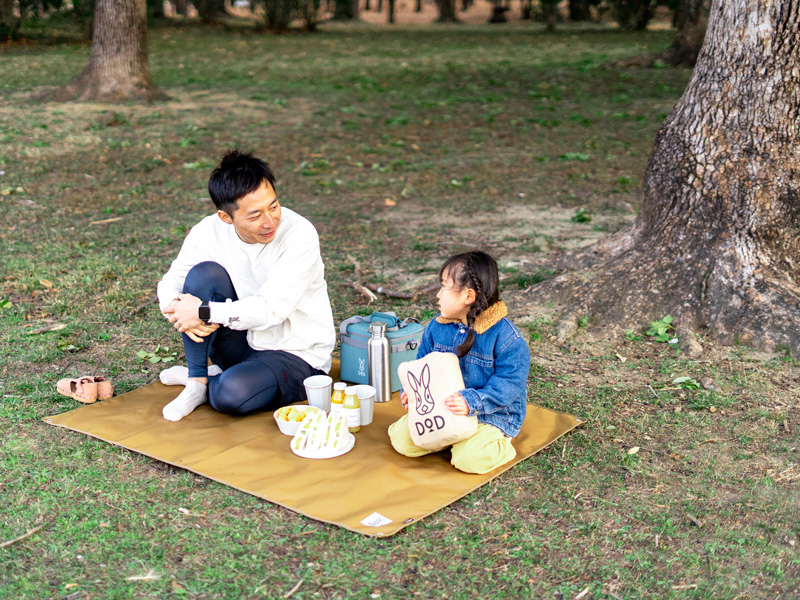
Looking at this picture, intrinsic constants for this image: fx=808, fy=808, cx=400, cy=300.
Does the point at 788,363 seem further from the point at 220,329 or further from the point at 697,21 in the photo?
the point at 697,21

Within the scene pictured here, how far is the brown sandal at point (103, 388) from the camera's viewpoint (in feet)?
13.4

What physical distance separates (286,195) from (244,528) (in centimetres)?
583

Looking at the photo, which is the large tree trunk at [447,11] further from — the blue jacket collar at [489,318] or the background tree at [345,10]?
the blue jacket collar at [489,318]

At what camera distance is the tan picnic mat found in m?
3.14

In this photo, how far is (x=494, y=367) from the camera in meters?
3.47

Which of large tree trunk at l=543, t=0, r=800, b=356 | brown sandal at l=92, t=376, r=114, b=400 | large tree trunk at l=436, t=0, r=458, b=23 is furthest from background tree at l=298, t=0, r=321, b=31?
brown sandal at l=92, t=376, r=114, b=400

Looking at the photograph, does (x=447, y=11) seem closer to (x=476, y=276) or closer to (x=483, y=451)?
(x=476, y=276)

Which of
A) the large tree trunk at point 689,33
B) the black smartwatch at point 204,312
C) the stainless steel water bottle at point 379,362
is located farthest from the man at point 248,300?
the large tree trunk at point 689,33

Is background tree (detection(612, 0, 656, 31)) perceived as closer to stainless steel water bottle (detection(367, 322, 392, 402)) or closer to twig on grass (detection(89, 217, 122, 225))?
twig on grass (detection(89, 217, 122, 225))

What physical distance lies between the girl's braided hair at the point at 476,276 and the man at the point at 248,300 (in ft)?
2.70

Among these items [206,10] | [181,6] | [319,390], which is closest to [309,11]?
[206,10]

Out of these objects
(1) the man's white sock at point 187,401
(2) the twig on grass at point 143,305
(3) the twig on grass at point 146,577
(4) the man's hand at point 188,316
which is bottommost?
(3) the twig on grass at point 146,577

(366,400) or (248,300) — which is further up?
(248,300)

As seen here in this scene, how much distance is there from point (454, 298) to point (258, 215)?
1001 mm
